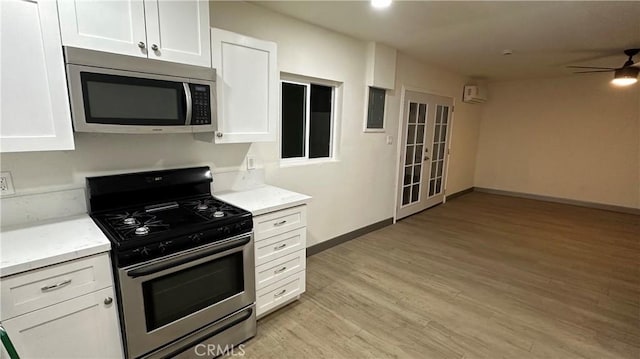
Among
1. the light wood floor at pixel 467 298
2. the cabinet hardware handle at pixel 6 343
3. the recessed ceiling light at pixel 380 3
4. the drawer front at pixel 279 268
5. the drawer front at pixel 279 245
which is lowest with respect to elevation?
the light wood floor at pixel 467 298

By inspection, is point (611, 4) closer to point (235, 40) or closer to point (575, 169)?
point (235, 40)

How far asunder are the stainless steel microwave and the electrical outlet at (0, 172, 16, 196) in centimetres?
54

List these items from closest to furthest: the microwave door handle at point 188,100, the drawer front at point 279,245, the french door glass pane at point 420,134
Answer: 1. the microwave door handle at point 188,100
2. the drawer front at point 279,245
3. the french door glass pane at point 420,134

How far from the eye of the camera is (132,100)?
5.56 feet

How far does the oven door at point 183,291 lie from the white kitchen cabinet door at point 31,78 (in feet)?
2.59

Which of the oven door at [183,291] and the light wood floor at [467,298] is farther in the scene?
the light wood floor at [467,298]

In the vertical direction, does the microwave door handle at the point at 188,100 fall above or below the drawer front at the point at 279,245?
above

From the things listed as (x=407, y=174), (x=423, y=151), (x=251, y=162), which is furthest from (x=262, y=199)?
(x=423, y=151)

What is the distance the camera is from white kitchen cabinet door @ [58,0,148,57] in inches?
58.1

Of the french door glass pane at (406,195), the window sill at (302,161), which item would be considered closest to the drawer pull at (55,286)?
the window sill at (302,161)

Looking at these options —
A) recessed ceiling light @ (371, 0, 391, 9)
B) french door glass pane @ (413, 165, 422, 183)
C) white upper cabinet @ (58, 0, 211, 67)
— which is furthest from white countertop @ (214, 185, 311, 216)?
french door glass pane @ (413, 165, 422, 183)

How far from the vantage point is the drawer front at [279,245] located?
7.14 feet

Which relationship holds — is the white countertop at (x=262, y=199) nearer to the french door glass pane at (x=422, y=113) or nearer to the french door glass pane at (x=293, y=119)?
the french door glass pane at (x=293, y=119)

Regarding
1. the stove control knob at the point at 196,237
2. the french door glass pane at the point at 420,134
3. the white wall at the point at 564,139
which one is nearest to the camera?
the stove control knob at the point at 196,237
